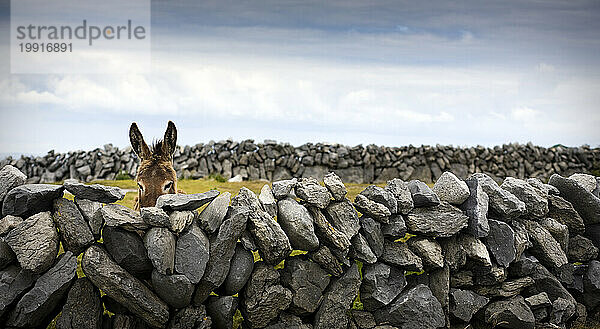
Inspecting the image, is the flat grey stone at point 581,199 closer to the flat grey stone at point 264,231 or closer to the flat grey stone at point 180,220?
the flat grey stone at point 264,231

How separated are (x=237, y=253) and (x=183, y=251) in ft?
1.73

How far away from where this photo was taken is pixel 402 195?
514 centimetres

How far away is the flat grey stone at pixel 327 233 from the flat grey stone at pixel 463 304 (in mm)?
1489

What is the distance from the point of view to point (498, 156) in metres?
18.7

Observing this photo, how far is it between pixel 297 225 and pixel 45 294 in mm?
2253

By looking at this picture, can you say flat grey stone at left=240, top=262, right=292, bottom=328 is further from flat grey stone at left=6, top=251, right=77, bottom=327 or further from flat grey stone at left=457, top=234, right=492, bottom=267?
flat grey stone at left=457, top=234, right=492, bottom=267

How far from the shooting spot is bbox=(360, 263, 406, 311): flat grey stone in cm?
505

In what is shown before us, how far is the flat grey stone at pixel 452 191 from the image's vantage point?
5.29 m

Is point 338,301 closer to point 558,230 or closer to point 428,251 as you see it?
point 428,251

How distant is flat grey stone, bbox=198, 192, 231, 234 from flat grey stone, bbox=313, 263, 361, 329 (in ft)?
4.43

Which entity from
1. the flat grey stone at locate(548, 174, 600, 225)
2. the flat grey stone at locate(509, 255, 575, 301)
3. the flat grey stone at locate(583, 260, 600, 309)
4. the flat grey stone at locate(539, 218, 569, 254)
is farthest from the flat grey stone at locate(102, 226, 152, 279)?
the flat grey stone at locate(583, 260, 600, 309)

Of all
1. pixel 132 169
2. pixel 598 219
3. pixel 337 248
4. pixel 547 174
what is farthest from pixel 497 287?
pixel 547 174

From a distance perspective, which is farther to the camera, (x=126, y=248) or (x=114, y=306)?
(x=114, y=306)

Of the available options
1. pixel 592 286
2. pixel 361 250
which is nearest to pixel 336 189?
pixel 361 250
